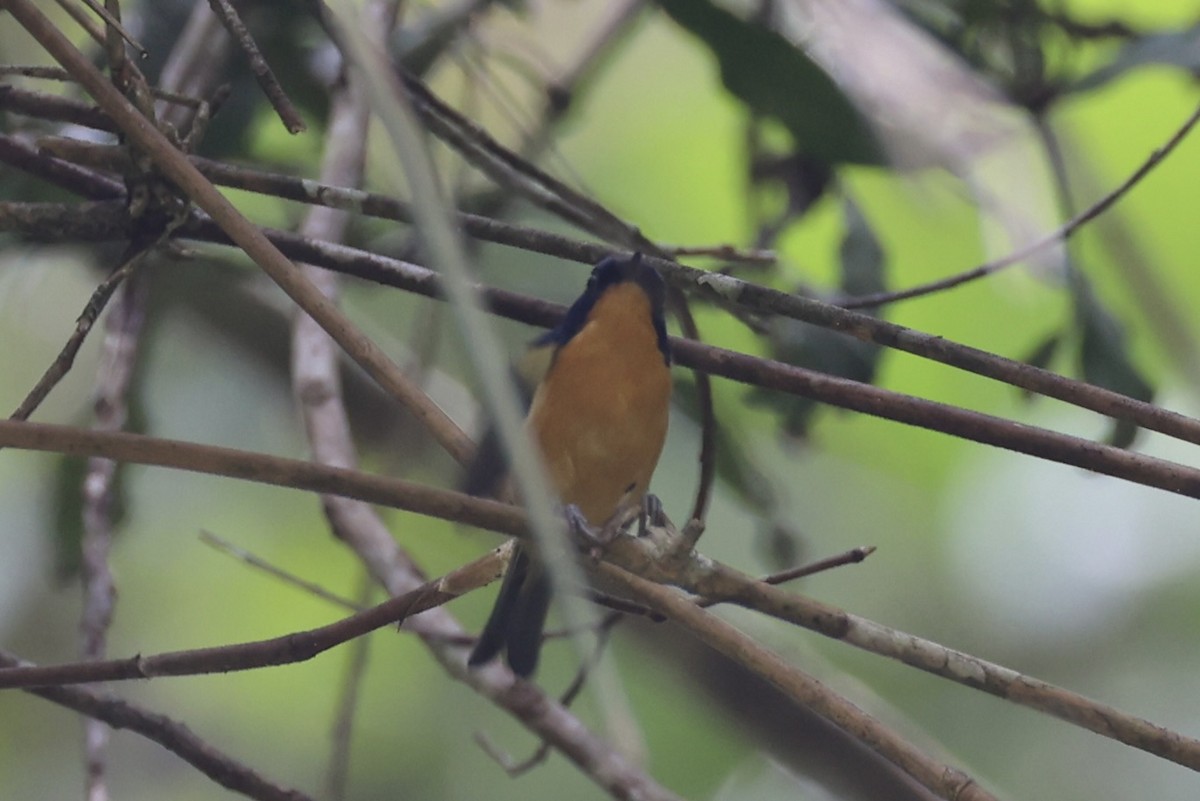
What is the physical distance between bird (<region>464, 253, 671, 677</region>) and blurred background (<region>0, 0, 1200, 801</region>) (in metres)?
0.29

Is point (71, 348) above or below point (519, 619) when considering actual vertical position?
above

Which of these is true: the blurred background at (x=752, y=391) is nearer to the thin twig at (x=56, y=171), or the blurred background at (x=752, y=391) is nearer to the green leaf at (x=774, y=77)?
the green leaf at (x=774, y=77)

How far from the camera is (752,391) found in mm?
A: 2619

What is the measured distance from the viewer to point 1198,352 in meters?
1.37

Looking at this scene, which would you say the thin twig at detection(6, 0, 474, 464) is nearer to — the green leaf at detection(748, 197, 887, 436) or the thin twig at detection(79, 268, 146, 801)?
the thin twig at detection(79, 268, 146, 801)

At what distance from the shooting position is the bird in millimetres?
2254

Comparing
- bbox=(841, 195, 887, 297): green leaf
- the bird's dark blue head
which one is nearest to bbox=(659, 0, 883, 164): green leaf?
bbox=(841, 195, 887, 297): green leaf

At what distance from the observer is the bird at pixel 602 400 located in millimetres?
2254

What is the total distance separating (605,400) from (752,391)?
465 millimetres

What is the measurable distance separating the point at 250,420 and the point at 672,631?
1735 mm

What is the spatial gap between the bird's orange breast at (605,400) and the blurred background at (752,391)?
0.30 metres

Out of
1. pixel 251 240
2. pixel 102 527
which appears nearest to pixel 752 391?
pixel 102 527

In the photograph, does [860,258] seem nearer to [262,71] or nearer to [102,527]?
[102,527]

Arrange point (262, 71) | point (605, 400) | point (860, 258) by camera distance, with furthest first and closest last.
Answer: point (860, 258) → point (605, 400) → point (262, 71)
